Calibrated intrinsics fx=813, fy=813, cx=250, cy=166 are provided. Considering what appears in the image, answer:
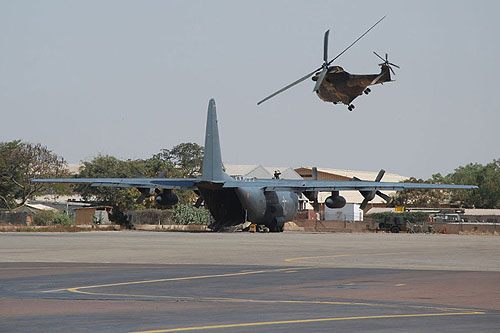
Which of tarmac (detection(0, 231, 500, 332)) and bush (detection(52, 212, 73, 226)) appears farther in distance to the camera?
bush (detection(52, 212, 73, 226))

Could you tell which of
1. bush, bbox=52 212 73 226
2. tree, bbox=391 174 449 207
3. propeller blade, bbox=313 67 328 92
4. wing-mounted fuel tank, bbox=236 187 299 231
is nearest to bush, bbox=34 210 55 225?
bush, bbox=52 212 73 226

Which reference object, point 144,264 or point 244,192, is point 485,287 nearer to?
point 144,264

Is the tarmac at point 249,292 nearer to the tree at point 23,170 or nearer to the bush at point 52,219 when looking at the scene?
the bush at point 52,219

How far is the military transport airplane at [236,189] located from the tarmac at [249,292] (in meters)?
30.4

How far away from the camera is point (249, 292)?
65.2ft

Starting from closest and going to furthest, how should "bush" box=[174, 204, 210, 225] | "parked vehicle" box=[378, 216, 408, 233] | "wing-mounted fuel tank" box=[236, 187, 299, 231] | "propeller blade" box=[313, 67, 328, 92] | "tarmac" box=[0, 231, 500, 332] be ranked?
1. "tarmac" box=[0, 231, 500, 332]
2. "propeller blade" box=[313, 67, 328, 92]
3. "wing-mounted fuel tank" box=[236, 187, 299, 231]
4. "parked vehicle" box=[378, 216, 408, 233]
5. "bush" box=[174, 204, 210, 225]

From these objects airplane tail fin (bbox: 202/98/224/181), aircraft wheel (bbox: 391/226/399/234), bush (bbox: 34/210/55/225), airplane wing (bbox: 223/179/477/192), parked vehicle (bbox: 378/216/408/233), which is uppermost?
airplane tail fin (bbox: 202/98/224/181)

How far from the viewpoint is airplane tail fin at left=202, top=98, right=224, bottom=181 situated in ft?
214

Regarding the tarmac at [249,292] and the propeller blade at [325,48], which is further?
the propeller blade at [325,48]

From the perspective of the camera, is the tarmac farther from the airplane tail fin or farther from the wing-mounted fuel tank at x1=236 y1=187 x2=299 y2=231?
the wing-mounted fuel tank at x1=236 y1=187 x2=299 y2=231

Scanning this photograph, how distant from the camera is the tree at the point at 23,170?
13350cm

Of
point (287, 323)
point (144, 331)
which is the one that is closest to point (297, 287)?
point (287, 323)

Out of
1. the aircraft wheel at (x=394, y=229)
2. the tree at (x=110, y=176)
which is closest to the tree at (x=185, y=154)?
the tree at (x=110, y=176)

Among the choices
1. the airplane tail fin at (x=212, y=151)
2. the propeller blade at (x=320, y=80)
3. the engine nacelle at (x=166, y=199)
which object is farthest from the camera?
the engine nacelle at (x=166, y=199)
